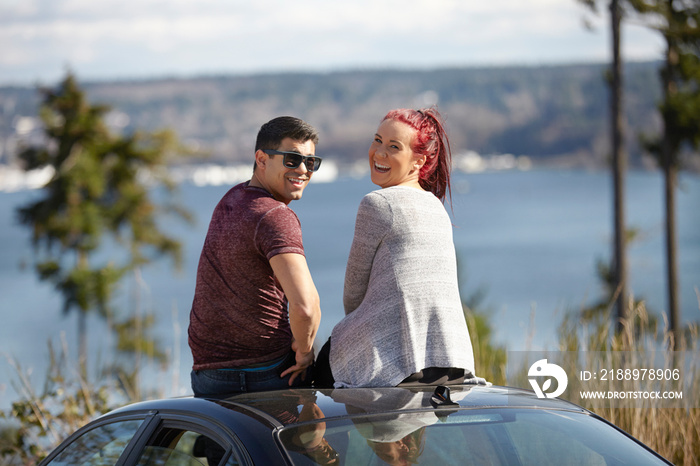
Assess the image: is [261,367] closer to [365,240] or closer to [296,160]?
[365,240]

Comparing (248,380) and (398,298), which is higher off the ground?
(398,298)

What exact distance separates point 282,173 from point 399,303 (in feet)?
2.63

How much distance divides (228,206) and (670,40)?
18091 mm

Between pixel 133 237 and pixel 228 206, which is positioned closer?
pixel 228 206

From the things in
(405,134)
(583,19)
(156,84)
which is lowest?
(405,134)

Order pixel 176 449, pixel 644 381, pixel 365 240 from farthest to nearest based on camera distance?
pixel 644 381 < pixel 365 240 < pixel 176 449

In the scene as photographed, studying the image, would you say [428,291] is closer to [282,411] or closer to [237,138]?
[282,411]

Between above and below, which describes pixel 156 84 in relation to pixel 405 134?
above

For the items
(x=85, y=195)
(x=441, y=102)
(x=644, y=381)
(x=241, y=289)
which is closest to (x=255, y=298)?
(x=241, y=289)

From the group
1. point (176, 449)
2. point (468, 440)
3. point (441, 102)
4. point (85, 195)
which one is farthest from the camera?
point (441, 102)

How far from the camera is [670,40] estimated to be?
745 inches

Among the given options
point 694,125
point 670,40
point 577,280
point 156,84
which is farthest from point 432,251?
point 156,84

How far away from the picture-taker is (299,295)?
3.06 meters

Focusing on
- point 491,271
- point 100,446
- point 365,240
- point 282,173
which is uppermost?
point 282,173
